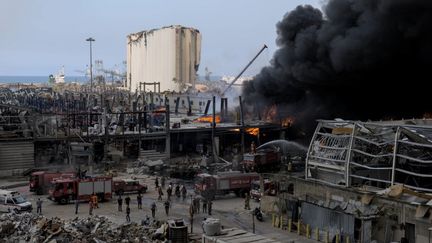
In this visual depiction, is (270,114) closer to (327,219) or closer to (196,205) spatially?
(196,205)

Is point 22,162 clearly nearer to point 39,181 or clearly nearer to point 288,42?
point 39,181

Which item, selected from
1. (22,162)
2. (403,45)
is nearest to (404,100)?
(403,45)

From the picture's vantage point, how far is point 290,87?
145 ft

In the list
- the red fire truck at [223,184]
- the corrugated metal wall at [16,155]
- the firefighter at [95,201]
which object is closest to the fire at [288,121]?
the red fire truck at [223,184]

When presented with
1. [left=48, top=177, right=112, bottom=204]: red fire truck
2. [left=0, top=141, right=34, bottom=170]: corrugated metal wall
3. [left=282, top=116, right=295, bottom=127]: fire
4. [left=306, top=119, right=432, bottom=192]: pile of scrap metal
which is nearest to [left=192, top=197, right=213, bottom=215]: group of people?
[left=306, top=119, right=432, bottom=192]: pile of scrap metal

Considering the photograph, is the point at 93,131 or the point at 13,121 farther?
the point at 93,131

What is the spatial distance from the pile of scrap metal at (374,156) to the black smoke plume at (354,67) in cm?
1103

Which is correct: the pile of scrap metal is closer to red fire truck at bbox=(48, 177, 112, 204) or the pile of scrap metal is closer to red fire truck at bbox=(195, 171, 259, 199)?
red fire truck at bbox=(195, 171, 259, 199)

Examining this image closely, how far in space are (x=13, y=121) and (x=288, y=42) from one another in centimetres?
2062

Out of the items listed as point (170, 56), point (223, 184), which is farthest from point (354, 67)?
point (170, 56)

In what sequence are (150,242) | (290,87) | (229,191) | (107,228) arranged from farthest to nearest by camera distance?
(290,87), (229,191), (107,228), (150,242)

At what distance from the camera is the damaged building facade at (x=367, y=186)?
64.5 ft

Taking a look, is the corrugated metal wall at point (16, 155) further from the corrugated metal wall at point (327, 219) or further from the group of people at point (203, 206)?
the corrugated metal wall at point (327, 219)

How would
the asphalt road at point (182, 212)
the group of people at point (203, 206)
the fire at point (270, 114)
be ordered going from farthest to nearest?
the fire at point (270, 114), the group of people at point (203, 206), the asphalt road at point (182, 212)
